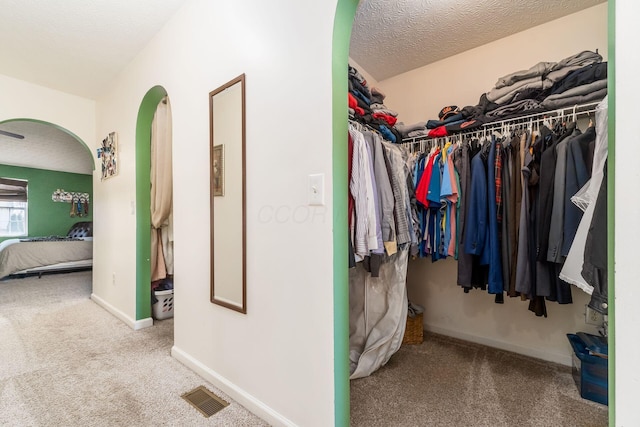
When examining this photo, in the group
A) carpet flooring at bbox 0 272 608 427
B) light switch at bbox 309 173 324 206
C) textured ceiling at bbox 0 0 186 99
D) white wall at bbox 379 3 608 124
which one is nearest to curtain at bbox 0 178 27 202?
textured ceiling at bbox 0 0 186 99

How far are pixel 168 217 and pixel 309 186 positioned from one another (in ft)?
7.22

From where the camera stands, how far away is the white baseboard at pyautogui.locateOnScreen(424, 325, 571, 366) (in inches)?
76.5

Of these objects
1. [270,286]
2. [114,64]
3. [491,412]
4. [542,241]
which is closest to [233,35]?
[270,286]

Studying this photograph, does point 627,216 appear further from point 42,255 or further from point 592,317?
point 42,255

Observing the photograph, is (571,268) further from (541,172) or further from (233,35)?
(233,35)

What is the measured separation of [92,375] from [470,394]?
232 cm

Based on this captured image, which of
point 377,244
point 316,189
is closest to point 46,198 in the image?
point 316,189

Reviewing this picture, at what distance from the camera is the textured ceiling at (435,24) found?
73.5 inches

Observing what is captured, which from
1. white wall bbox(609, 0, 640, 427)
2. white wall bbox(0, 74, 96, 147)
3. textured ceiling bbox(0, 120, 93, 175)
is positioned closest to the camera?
white wall bbox(609, 0, 640, 427)

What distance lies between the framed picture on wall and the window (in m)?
7.51

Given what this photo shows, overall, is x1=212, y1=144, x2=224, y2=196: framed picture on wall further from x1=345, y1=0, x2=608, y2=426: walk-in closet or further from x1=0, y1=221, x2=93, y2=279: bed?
x1=0, y1=221, x2=93, y2=279: bed


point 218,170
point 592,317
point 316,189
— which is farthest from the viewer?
point 592,317

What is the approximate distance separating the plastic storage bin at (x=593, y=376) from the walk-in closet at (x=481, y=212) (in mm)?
16

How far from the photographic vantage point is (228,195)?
162 centimetres
